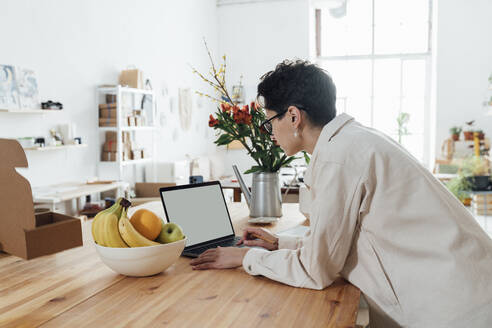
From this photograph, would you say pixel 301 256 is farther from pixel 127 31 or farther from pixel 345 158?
pixel 127 31

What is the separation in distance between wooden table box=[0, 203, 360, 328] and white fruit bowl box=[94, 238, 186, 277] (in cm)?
3

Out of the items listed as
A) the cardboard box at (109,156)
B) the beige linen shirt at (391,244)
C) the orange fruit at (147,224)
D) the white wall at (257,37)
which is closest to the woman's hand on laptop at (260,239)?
the beige linen shirt at (391,244)

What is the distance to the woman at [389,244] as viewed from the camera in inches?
43.6

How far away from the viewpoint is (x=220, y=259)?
4.29 ft

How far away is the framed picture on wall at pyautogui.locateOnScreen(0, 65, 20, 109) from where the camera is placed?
3629 mm

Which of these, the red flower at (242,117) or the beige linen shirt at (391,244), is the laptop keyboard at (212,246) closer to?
the beige linen shirt at (391,244)

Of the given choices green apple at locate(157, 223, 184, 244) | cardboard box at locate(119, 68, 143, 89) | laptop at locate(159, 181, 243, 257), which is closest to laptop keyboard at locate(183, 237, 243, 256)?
laptop at locate(159, 181, 243, 257)

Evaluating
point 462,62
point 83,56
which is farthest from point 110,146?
point 462,62

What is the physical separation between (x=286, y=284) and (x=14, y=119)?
343 centimetres

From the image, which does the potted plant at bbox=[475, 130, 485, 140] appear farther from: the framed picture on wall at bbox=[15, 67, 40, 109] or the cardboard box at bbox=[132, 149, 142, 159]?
the framed picture on wall at bbox=[15, 67, 40, 109]

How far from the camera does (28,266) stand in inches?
51.2

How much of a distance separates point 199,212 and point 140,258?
1.52ft

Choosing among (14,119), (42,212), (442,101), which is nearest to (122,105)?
(14,119)

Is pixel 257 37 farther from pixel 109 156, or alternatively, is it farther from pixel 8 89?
pixel 8 89
